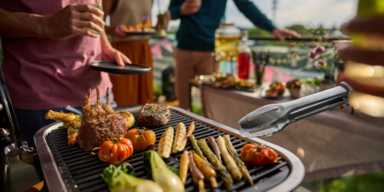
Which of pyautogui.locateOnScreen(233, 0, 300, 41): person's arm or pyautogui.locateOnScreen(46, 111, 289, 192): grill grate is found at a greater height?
pyautogui.locateOnScreen(233, 0, 300, 41): person's arm

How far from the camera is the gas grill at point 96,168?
3.67 feet

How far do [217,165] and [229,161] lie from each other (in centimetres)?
7

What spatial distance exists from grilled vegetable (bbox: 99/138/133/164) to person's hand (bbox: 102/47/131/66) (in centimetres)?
106

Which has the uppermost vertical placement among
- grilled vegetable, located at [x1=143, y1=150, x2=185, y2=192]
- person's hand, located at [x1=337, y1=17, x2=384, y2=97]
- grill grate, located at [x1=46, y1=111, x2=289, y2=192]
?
person's hand, located at [x1=337, y1=17, x2=384, y2=97]

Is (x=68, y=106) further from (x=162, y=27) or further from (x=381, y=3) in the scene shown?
(x=162, y=27)

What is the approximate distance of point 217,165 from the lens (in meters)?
1.28

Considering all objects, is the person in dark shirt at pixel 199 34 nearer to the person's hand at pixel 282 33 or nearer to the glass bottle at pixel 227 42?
the person's hand at pixel 282 33

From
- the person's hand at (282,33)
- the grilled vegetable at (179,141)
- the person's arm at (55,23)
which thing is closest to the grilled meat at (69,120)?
the person's arm at (55,23)

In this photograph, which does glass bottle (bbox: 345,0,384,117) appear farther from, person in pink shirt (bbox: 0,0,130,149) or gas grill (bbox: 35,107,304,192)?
person in pink shirt (bbox: 0,0,130,149)

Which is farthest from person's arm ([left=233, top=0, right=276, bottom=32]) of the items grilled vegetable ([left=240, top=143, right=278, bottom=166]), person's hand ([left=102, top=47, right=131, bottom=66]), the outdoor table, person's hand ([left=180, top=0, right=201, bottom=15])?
grilled vegetable ([left=240, top=143, right=278, bottom=166])

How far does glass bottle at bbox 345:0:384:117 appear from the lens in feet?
1.20

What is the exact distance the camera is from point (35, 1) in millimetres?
1874

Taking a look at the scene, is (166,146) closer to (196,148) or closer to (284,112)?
(196,148)

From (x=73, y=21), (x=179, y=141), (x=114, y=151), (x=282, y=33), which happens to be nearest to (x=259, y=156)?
(x=179, y=141)
